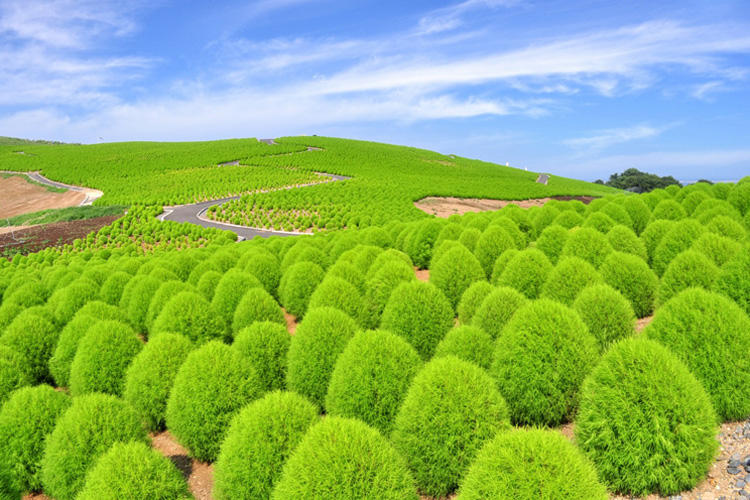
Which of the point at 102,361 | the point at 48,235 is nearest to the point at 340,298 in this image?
the point at 102,361

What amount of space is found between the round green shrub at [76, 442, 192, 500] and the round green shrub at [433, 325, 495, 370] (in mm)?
4754

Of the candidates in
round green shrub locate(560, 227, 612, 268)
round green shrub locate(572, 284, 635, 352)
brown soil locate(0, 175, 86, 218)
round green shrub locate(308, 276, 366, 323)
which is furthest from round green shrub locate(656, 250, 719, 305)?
brown soil locate(0, 175, 86, 218)

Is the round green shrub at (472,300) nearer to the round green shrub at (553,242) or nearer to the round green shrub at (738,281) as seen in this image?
the round green shrub at (738,281)

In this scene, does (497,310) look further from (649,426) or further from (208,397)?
(208,397)

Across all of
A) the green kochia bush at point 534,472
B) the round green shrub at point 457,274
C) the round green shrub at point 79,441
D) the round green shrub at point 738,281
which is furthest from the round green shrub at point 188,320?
the round green shrub at point 738,281

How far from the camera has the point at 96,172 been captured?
91.7m

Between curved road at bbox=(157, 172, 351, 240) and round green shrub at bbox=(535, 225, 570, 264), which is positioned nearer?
round green shrub at bbox=(535, 225, 570, 264)

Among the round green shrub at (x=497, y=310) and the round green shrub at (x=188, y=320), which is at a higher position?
the round green shrub at (x=497, y=310)

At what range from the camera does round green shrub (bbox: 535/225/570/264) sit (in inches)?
592

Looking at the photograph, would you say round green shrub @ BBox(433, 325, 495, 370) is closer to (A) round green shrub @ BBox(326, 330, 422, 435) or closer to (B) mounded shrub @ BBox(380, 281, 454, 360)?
(A) round green shrub @ BBox(326, 330, 422, 435)

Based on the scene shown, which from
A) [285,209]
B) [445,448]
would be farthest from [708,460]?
[285,209]

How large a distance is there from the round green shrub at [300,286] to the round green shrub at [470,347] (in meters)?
6.69

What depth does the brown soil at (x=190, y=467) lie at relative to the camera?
7680 millimetres

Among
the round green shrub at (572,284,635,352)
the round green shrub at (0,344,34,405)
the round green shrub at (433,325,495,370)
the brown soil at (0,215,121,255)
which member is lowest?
the brown soil at (0,215,121,255)
